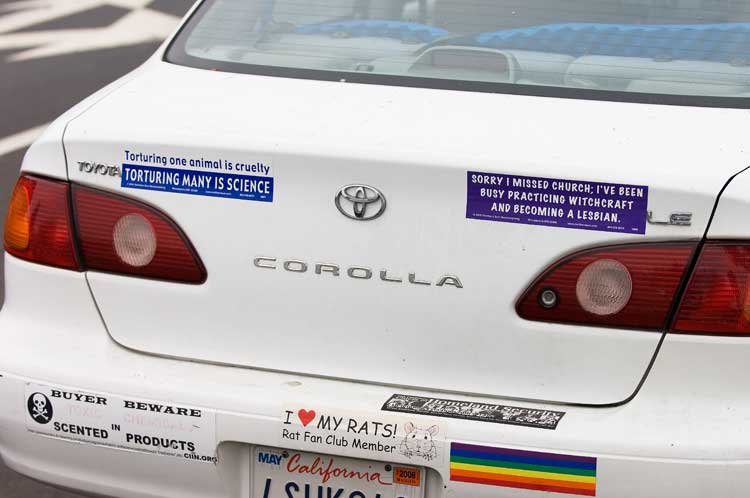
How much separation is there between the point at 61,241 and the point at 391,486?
2.95 ft

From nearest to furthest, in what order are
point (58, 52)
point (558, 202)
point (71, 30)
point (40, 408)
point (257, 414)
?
point (558, 202)
point (257, 414)
point (40, 408)
point (58, 52)
point (71, 30)

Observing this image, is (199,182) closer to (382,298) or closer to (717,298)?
(382,298)

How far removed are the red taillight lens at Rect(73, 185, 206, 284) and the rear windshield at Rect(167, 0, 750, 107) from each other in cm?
64

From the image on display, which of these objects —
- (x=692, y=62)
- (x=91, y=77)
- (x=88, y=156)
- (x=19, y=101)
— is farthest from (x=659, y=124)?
(x=91, y=77)

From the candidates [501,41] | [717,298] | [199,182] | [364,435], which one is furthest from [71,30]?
[717,298]

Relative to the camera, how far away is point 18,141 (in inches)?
333

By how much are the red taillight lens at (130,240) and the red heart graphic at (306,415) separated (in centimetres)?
36

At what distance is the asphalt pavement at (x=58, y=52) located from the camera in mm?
9016

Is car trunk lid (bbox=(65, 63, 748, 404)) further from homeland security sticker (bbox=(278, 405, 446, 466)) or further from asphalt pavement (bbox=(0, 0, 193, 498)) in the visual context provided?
asphalt pavement (bbox=(0, 0, 193, 498))

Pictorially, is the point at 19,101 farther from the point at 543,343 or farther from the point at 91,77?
the point at 543,343

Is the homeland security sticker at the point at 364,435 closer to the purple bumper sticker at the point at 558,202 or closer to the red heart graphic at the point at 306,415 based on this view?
the red heart graphic at the point at 306,415

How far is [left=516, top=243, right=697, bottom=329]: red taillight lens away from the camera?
8.20 ft

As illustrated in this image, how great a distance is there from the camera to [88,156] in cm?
274

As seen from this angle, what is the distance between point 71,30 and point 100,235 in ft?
35.5
